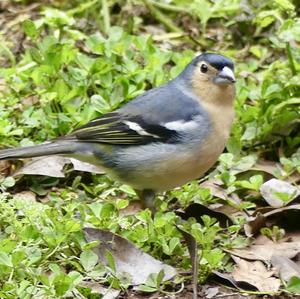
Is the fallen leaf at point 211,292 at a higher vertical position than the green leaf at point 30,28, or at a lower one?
lower

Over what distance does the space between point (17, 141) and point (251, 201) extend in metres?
1.54

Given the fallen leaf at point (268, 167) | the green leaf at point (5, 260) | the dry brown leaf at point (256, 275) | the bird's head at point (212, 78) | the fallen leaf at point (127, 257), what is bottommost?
the fallen leaf at point (268, 167)

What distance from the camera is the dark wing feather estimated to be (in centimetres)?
541

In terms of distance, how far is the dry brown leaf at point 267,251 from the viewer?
5.16m

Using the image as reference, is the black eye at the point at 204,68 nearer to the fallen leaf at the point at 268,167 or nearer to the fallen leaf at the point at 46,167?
the fallen leaf at the point at 268,167

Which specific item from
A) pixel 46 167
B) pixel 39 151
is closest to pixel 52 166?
pixel 46 167

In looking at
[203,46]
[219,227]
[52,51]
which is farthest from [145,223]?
[203,46]

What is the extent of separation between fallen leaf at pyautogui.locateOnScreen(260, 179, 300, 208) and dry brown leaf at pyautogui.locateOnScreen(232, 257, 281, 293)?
0.52 metres

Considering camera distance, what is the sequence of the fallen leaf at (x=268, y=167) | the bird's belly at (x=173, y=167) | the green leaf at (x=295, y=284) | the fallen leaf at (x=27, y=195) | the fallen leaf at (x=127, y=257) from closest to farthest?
1. the green leaf at (x=295, y=284)
2. the fallen leaf at (x=127, y=257)
3. the bird's belly at (x=173, y=167)
4. the fallen leaf at (x=27, y=195)
5. the fallen leaf at (x=268, y=167)

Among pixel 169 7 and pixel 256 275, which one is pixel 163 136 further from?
pixel 169 7

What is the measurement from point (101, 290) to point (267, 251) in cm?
104

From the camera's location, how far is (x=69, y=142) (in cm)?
553

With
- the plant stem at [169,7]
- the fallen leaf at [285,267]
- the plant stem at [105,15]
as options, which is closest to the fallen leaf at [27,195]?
the fallen leaf at [285,267]

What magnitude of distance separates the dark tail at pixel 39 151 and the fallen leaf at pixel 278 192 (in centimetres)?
117
